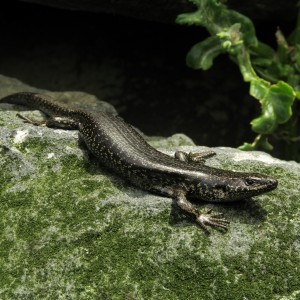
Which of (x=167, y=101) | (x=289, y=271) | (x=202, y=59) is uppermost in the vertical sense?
(x=202, y=59)

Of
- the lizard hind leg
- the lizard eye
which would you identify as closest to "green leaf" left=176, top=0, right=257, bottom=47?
the lizard eye

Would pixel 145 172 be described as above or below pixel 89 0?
below

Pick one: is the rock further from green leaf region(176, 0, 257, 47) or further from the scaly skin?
green leaf region(176, 0, 257, 47)

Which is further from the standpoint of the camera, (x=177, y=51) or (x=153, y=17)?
(x=177, y=51)

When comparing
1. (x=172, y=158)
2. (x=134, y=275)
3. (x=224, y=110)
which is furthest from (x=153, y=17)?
(x=134, y=275)

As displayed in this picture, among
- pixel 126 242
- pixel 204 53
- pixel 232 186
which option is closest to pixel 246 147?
pixel 204 53

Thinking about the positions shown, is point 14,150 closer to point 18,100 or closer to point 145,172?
point 145,172

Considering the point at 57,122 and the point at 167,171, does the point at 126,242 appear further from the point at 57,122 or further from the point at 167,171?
the point at 57,122
